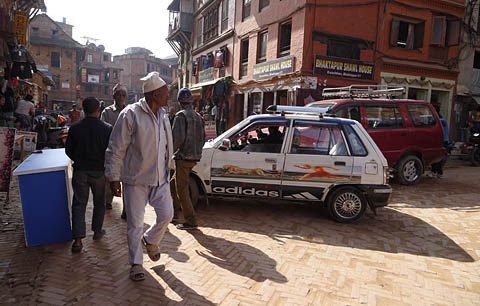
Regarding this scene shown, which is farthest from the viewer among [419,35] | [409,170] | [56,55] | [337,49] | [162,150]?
[56,55]

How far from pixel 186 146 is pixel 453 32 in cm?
1676

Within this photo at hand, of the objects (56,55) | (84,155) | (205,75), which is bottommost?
(84,155)

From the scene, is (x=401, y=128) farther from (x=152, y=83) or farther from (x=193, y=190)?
(x=152, y=83)

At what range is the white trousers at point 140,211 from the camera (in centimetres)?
329

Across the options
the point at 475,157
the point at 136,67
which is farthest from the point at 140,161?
the point at 136,67

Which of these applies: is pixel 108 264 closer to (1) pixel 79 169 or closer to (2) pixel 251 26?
(1) pixel 79 169

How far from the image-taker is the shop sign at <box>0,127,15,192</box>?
5395 mm

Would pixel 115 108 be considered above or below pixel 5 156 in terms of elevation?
above

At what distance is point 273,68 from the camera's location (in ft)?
50.2

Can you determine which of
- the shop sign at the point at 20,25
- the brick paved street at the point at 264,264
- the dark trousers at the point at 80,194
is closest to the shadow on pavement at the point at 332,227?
the brick paved street at the point at 264,264

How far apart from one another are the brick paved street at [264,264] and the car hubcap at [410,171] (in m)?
2.77

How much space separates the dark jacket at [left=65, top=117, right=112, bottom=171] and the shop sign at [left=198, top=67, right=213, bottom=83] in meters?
19.2

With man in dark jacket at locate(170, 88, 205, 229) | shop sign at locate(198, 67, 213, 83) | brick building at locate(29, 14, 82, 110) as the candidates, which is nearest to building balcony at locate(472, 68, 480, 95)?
shop sign at locate(198, 67, 213, 83)

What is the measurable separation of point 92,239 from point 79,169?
1009 mm
